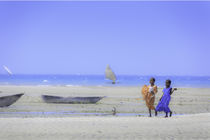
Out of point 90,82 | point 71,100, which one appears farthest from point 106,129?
point 90,82

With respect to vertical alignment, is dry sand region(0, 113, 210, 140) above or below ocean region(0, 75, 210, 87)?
below

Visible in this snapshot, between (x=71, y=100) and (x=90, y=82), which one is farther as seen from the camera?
(x=90, y=82)

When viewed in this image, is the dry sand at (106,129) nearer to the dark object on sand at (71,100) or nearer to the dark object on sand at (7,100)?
the dark object on sand at (7,100)

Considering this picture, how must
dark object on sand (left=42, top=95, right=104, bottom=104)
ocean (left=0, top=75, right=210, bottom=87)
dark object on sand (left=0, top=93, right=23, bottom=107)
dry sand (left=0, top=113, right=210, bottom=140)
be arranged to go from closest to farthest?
1. dry sand (left=0, top=113, right=210, bottom=140)
2. dark object on sand (left=0, top=93, right=23, bottom=107)
3. dark object on sand (left=42, top=95, right=104, bottom=104)
4. ocean (left=0, top=75, right=210, bottom=87)

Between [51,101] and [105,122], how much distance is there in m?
9.91

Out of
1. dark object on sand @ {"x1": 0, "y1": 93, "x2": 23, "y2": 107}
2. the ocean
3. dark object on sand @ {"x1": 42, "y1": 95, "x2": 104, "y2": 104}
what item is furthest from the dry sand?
the ocean

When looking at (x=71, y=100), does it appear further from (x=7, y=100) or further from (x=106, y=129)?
(x=106, y=129)

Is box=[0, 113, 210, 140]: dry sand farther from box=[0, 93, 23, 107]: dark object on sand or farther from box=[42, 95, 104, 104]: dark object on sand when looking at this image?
box=[42, 95, 104, 104]: dark object on sand

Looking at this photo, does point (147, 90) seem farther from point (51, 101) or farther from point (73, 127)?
point (51, 101)

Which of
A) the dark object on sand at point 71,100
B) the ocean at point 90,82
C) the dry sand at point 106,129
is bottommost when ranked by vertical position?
the dry sand at point 106,129

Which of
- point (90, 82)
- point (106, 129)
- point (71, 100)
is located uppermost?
point (90, 82)

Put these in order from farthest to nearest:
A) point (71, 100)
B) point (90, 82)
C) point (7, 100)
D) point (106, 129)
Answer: point (90, 82) < point (71, 100) < point (7, 100) < point (106, 129)

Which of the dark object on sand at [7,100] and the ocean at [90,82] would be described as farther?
the ocean at [90,82]

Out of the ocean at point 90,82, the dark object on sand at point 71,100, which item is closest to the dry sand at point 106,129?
the dark object on sand at point 71,100
